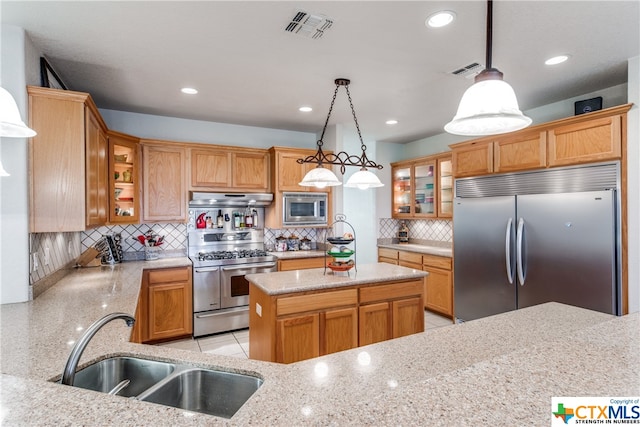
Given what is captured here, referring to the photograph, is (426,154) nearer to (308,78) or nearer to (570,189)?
(570,189)

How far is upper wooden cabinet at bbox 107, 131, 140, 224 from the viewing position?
3.41 metres

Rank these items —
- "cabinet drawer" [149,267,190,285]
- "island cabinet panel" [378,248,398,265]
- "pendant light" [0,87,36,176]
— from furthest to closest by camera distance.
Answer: "island cabinet panel" [378,248,398,265], "cabinet drawer" [149,267,190,285], "pendant light" [0,87,36,176]

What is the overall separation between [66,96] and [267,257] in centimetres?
258

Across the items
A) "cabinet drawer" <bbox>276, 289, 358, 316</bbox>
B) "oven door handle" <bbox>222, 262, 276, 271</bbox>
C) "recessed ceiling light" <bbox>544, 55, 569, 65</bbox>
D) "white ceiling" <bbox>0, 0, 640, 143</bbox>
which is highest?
"white ceiling" <bbox>0, 0, 640, 143</bbox>

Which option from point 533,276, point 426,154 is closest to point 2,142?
point 533,276

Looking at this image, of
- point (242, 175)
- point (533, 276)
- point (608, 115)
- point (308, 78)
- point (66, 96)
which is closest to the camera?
point (66, 96)

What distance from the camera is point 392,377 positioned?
1.15m

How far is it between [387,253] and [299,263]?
1.70 m

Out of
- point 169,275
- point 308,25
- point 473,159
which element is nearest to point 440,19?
point 308,25

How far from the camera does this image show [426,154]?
534 cm

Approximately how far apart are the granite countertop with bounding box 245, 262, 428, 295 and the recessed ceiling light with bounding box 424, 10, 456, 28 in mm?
1903

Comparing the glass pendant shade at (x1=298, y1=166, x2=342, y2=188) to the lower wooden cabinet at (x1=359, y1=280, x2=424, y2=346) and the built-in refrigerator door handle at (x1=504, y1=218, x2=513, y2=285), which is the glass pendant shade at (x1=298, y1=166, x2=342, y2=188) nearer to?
the lower wooden cabinet at (x1=359, y1=280, x2=424, y2=346)

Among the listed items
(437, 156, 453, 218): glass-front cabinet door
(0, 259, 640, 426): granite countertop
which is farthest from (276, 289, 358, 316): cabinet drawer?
(437, 156, 453, 218): glass-front cabinet door

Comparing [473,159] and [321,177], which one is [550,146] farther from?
[321,177]
